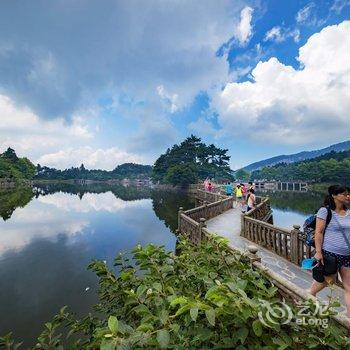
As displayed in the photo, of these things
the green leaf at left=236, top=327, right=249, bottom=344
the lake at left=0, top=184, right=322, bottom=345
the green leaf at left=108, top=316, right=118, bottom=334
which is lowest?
the lake at left=0, top=184, right=322, bottom=345

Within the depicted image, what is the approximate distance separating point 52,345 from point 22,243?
54.3 feet

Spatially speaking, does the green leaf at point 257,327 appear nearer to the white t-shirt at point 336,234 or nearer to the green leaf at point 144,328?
the green leaf at point 144,328

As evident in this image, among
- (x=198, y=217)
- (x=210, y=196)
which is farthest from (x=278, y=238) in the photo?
(x=210, y=196)

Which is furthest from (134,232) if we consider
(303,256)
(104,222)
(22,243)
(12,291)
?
(303,256)

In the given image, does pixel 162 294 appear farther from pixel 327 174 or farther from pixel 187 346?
pixel 327 174

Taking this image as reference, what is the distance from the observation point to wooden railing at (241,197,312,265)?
8.69 m

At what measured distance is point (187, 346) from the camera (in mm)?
2055

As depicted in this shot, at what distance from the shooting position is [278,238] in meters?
10.1

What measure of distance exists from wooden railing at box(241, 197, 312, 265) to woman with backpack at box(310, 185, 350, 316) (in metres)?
3.84

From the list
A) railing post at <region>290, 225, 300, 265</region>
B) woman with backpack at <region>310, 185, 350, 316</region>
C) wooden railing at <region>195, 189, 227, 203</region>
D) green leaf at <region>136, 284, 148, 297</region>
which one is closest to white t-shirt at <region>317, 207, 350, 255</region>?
woman with backpack at <region>310, 185, 350, 316</region>

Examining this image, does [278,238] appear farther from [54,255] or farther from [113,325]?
[54,255]

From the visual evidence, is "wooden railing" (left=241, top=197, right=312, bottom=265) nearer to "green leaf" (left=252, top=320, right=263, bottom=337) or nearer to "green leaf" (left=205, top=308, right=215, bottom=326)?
"green leaf" (left=252, top=320, right=263, bottom=337)

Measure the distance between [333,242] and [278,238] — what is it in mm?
6071

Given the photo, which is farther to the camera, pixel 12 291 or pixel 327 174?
pixel 327 174
